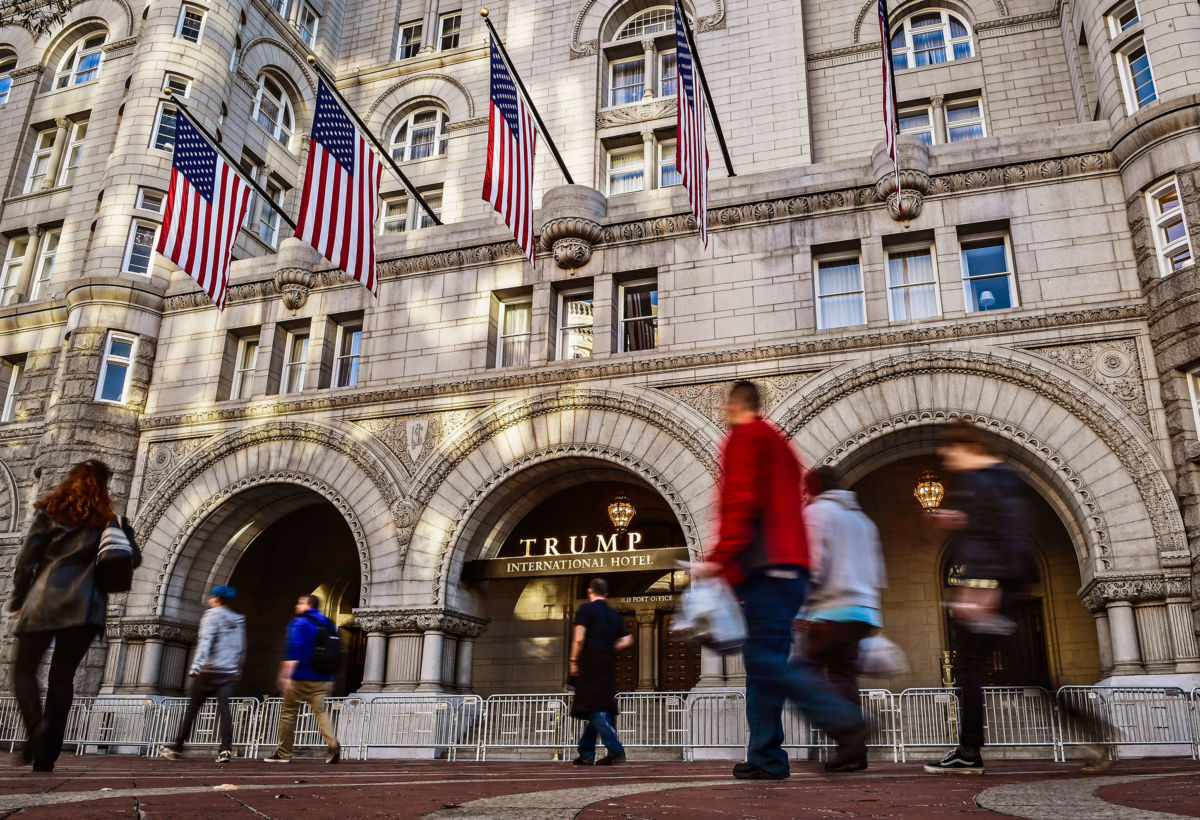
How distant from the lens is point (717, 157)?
985 inches

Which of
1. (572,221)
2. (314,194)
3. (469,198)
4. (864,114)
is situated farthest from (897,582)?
(469,198)

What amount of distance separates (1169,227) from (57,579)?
17494 millimetres

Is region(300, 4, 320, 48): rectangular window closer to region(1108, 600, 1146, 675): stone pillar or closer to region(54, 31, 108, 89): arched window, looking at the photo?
region(54, 31, 108, 89): arched window

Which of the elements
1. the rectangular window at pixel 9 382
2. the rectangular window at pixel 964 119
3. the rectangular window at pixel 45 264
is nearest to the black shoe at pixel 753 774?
the rectangular window at pixel 964 119

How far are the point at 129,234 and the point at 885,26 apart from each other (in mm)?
18959

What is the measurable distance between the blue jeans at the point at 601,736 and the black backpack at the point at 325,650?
141 inches

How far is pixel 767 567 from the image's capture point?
552 centimetres

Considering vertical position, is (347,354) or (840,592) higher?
(347,354)

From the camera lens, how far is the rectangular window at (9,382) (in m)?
25.9

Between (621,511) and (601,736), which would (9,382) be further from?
(601,736)

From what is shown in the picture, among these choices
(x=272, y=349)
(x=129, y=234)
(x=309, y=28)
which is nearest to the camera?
(x=272, y=349)

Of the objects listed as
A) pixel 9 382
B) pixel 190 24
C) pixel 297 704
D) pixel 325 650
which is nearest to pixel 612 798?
pixel 325 650

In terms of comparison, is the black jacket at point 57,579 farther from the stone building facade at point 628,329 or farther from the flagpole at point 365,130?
the flagpole at point 365,130

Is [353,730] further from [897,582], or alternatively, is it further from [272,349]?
[897,582]
